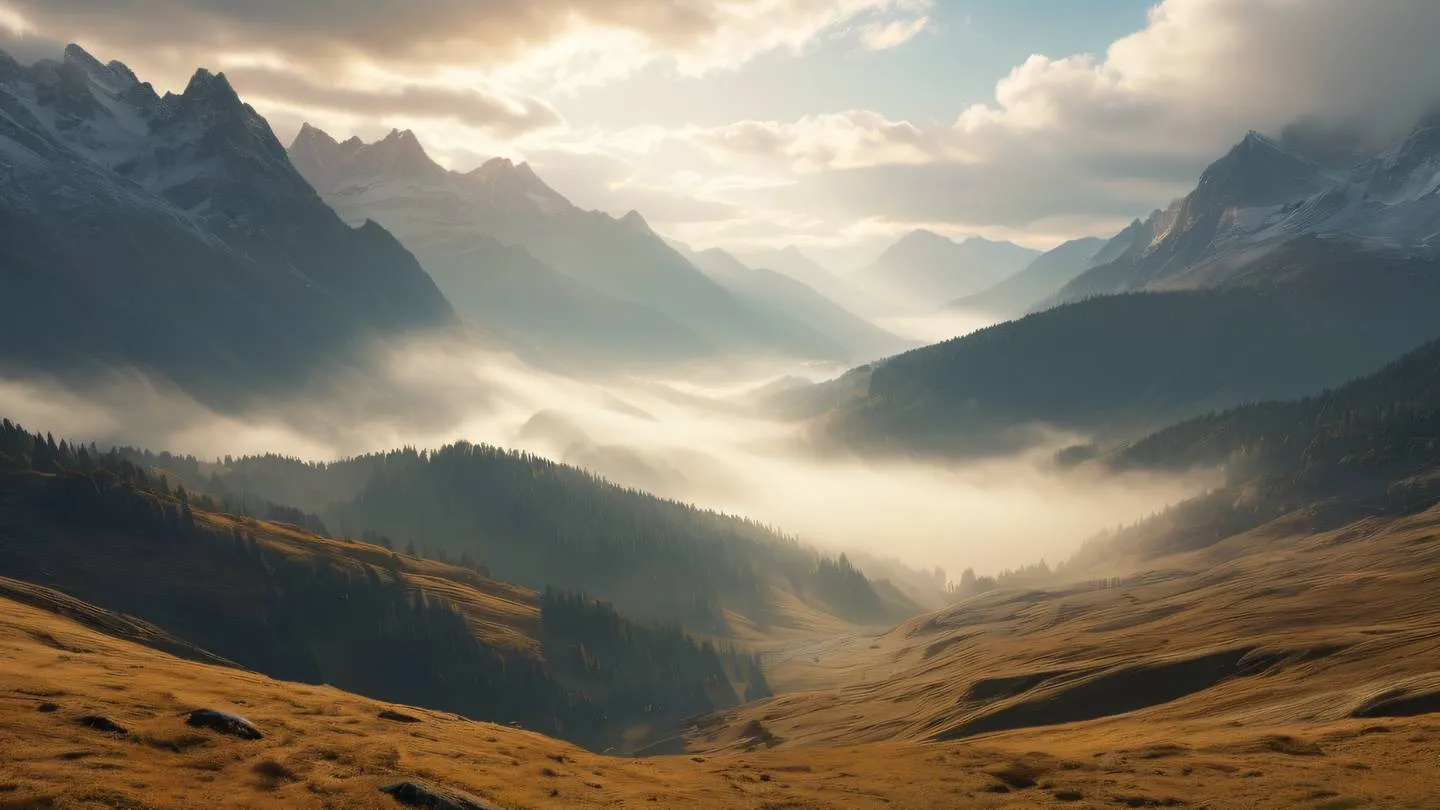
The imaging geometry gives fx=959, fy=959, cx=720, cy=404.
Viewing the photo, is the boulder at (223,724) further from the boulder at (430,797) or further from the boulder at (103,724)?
the boulder at (430,797)

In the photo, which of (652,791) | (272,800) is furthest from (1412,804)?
(272,800)

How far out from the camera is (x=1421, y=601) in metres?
187

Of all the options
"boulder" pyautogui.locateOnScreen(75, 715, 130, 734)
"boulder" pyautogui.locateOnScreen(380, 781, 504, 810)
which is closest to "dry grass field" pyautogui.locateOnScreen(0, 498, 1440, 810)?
"boulder" pyautogui.locateOnScreen(75, 715, 130, 734)

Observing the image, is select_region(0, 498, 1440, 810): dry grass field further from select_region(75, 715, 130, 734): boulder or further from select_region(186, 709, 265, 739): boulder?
select_region(186, 709, 265, 739): boulder

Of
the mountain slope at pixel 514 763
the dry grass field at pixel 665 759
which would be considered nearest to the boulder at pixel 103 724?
the dry grass field at pixel 665 759

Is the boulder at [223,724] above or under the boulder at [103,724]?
under

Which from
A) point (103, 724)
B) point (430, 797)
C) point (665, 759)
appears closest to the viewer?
point (430, 797)

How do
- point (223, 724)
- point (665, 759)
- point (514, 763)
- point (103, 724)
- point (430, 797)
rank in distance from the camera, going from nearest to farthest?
point (430, 797) → point (103, 724) → point (223, 724) → point (514, 763) → point (665, 759)

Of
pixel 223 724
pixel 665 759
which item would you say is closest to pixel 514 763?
pixel 223 724

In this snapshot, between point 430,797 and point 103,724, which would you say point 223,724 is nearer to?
point 103,724

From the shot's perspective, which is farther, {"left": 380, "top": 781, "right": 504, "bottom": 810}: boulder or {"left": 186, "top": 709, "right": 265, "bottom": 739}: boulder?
{"left": 186, "top": 709, "right": 265, "bottom": 739}: boulder

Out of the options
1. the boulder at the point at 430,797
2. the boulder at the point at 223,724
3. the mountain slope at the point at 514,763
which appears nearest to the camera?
the boulder at the point at 430,797

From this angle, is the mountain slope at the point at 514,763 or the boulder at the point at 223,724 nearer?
the mountain slope at the point at 514,763

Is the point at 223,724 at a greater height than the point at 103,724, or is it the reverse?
the point at 103,724
